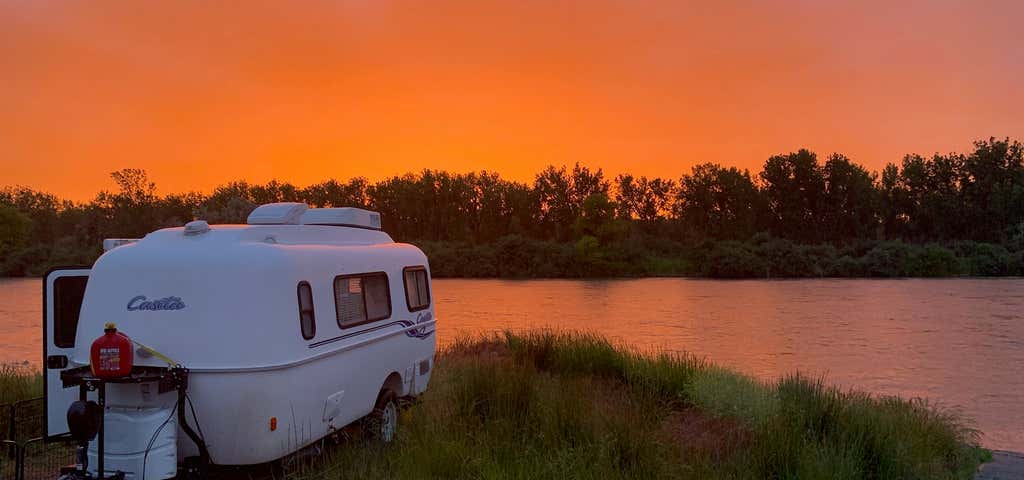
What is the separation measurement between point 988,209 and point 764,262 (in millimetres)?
25182

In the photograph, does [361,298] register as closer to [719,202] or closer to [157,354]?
[157,354]

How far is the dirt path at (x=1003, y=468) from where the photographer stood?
874 centimetres

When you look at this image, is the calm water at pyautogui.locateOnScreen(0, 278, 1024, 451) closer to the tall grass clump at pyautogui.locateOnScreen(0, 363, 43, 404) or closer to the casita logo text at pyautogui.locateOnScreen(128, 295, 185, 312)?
the tall grass clump at pyautogui.locateOnScreen(0, 363, 43, 404)

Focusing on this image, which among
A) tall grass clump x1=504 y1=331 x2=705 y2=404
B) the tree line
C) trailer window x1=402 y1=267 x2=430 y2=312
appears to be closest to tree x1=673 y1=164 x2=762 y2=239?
the tree line

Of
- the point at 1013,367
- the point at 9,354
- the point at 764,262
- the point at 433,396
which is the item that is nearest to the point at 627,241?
the point at 764,262

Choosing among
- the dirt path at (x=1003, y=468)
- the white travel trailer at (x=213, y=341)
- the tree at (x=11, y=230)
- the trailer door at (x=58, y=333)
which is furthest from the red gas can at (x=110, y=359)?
the tree at (x=11, y=230)

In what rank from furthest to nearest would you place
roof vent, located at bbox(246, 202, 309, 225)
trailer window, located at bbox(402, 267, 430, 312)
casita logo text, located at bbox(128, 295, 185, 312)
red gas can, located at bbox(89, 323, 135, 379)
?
trailer window, located at bbox(402, 267, 430, 312), roof vent, located at bbox(246, 202, 309, 225), casita logo text, located at bbox(128, 295, 185, 312), red gas can, located at bbox(89, 323, 135, 379)

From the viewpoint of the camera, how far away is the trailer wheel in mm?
8430

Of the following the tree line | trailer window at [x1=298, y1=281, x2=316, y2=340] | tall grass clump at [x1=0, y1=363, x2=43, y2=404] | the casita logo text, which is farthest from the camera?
the tree line

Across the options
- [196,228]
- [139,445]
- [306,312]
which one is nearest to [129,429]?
[139,445]

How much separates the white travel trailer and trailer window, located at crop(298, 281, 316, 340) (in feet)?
0.03

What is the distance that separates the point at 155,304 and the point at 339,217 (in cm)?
272

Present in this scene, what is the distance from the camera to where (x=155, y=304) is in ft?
20.8

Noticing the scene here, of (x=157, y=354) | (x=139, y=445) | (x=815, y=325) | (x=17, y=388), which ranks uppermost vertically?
(x=157, y=354)
